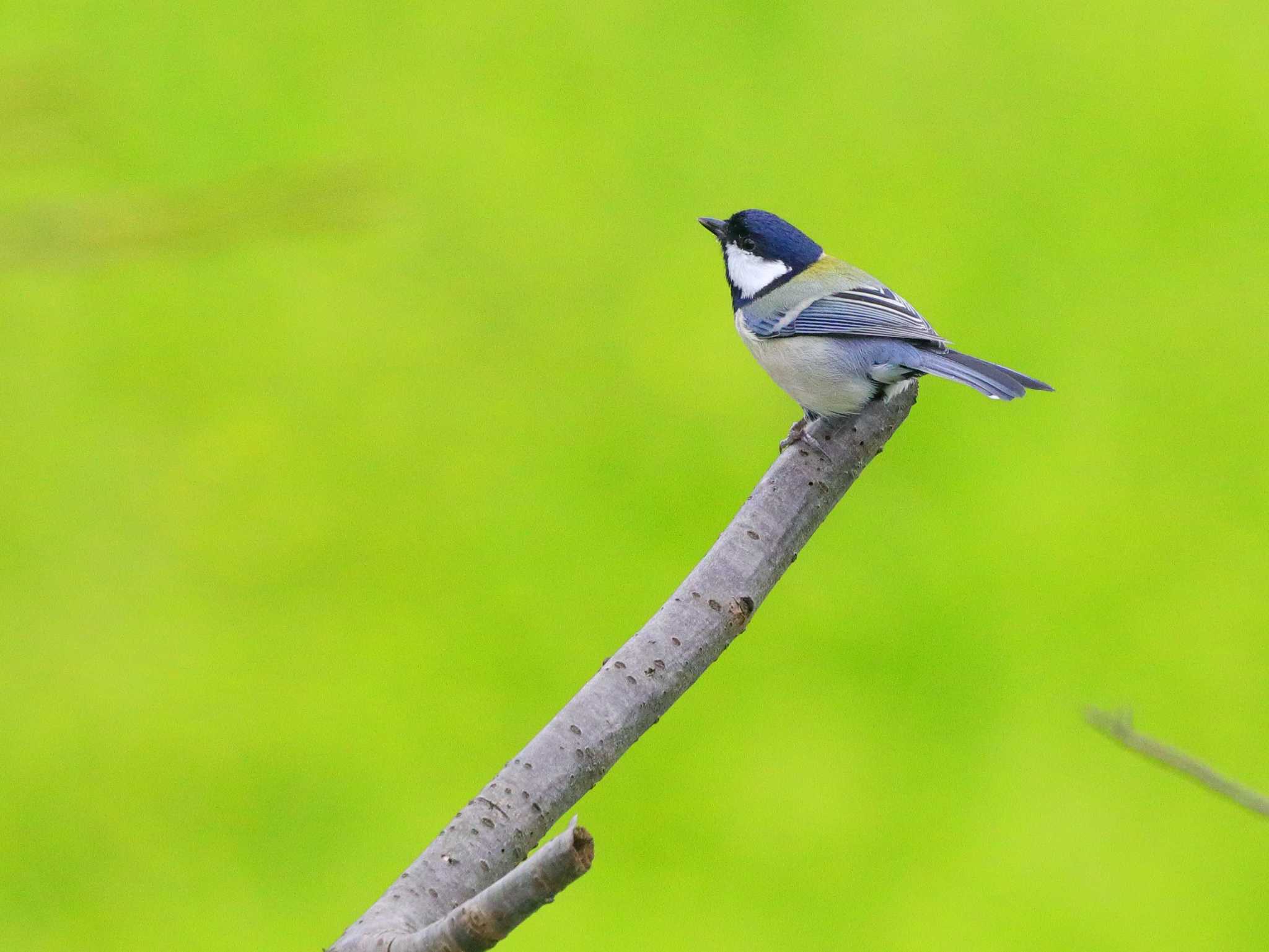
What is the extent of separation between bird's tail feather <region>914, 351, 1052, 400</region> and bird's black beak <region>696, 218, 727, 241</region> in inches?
11.4

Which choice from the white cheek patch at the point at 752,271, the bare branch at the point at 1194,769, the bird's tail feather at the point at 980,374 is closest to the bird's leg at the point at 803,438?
the bird's tail feather at the point at 980,374

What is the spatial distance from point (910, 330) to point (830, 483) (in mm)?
263

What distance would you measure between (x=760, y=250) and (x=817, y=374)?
9.0 inches

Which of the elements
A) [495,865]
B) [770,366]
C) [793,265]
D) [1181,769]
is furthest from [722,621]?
[793,265]

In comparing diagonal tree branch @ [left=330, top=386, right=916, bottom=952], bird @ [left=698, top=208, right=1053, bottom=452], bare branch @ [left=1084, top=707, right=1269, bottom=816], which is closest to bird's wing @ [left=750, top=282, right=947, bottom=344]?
bird @ [left=698, top=208, right=1053, bottom=452]

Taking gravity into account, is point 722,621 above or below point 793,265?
below

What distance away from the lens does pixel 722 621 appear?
2.20 feet

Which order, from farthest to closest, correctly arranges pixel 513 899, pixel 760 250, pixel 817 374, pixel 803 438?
pixel 760 250, pixel 817 374, pixel 803 438, pixel 513 899

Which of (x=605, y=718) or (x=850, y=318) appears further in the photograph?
(x=850, y=318)

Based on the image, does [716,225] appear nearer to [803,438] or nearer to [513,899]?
[803,438]

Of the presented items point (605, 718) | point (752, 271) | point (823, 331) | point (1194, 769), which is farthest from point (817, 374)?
point (1194, 769)

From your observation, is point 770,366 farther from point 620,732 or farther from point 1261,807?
point 1261,807

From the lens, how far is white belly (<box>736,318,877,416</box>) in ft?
3.06

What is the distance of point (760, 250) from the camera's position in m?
1.14
